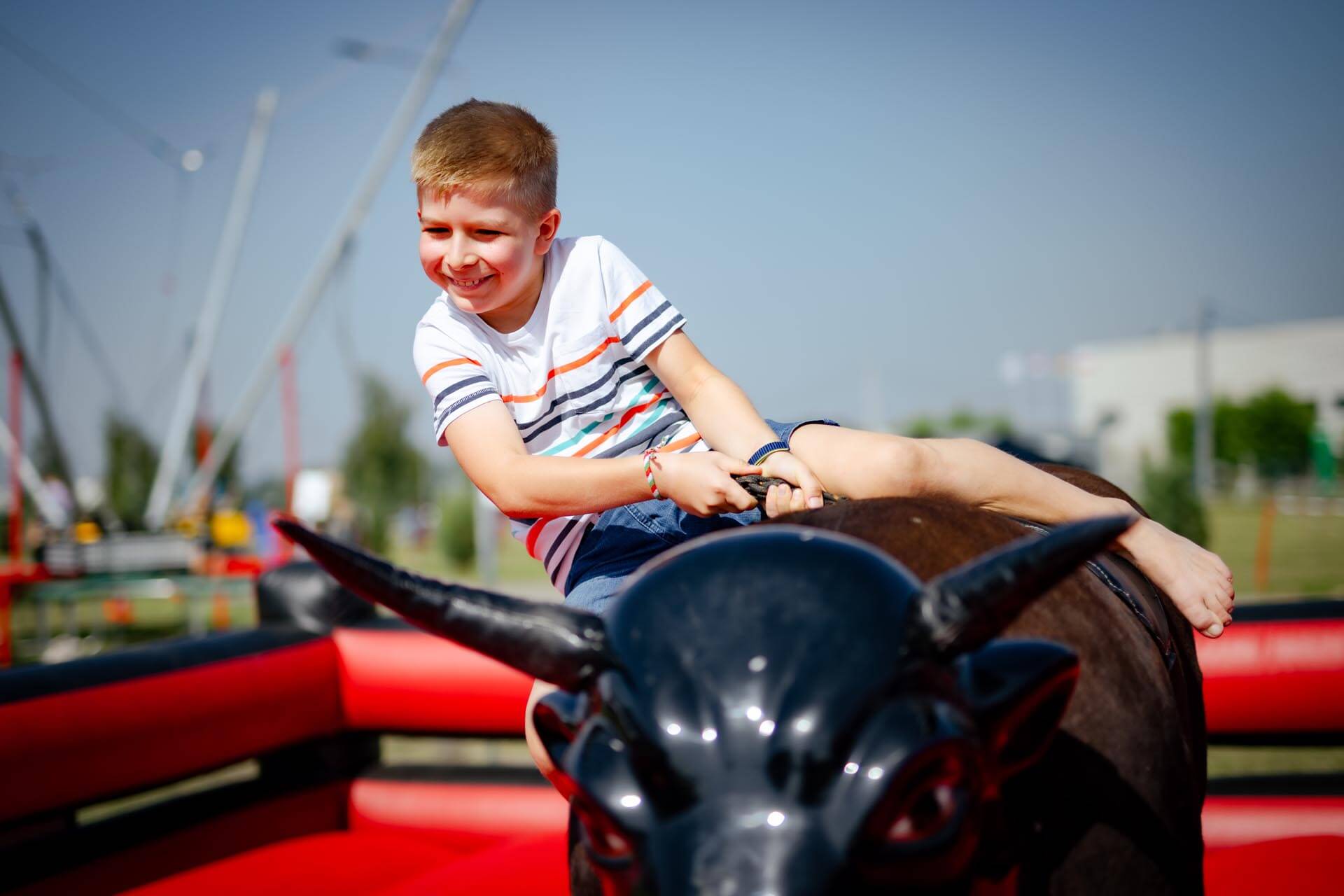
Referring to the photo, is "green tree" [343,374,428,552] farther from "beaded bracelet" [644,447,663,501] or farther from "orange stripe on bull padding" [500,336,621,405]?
"beaded bracelet" [644,447,663,501]

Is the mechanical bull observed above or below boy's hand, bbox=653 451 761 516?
below

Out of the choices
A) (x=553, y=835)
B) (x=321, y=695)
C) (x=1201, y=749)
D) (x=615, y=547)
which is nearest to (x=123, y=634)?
(x=321, y=695)

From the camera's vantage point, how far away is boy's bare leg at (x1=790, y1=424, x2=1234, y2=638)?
1.58m

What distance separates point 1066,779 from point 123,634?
12.3 m

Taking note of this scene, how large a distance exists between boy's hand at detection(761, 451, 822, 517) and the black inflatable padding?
2727 mm

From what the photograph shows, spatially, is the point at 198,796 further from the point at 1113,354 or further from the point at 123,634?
the point at 1113,354

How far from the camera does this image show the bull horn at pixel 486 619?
0.97 m

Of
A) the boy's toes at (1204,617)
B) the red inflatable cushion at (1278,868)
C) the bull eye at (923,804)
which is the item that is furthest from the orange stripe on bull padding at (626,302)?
the red inflatable cushion at (1278,868)

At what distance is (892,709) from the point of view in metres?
0.87

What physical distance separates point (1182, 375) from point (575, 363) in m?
64.9

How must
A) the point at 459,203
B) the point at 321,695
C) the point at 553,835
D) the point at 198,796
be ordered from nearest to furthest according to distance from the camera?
the point at 459,203
the point at 553,835
the point at 198,796
the point at 321,695

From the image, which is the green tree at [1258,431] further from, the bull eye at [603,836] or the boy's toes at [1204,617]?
the bull eye at [603,836]

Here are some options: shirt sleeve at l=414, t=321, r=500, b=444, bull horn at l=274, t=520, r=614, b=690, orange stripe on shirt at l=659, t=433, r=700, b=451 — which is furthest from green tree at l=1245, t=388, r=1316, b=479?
bull horn at l=274, t=520, r=614, b=690

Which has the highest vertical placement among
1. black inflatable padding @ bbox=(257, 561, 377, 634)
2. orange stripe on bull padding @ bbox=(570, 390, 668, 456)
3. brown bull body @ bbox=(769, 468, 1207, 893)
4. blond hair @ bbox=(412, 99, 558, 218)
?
blond hair @ bbox=(412, 99, 558, 218)
